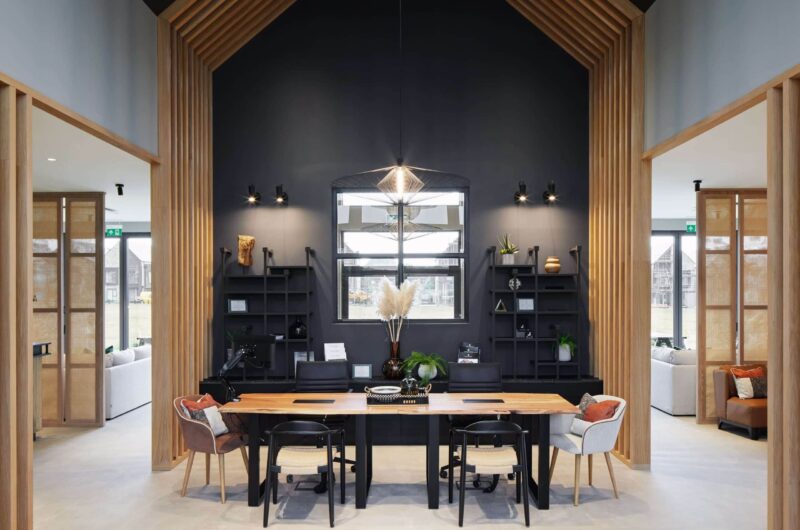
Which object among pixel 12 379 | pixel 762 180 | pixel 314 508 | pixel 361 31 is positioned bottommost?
pixel 314 508

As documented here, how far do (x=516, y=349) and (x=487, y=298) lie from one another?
0.66 m

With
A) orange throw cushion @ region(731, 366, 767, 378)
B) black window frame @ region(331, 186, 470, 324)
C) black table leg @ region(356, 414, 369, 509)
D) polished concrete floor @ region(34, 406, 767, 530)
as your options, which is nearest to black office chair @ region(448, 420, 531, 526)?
polished concrete floor @ region(34, 406, 767, 530)

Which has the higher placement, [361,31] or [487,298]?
[361,31]

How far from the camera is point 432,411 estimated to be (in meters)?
4.30

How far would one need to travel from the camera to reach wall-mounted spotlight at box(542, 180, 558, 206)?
639 cm

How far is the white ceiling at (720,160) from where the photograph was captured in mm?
4492

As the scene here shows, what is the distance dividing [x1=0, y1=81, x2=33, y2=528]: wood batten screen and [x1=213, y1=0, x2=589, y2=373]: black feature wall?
3.31 meters

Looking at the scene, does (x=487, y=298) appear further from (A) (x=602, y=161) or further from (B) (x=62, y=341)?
(B) (x=62, y=341)

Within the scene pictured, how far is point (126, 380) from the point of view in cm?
750

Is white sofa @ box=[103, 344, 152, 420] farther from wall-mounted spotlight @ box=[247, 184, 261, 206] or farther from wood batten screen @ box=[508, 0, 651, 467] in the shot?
wood batten screen @ box=[508, 0, 651, 467]

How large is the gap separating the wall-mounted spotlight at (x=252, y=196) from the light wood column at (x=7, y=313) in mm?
3286

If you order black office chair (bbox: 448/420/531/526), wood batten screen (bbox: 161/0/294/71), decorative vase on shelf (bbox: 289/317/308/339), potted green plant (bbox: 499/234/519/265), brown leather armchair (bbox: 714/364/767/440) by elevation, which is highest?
wood batten screen (bbox: 161/0/294/71)

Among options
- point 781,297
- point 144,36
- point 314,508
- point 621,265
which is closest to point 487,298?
point 621,265

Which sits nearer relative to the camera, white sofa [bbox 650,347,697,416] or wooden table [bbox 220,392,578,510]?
wooden table [bbox 220,392,578,510]
